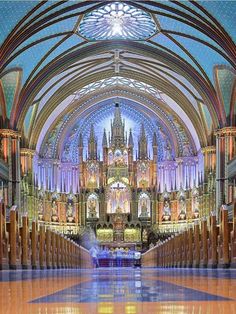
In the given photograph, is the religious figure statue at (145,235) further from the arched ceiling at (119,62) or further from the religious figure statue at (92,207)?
the arched ceiling at (119,62)

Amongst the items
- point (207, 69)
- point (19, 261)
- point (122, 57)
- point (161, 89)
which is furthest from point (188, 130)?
point (19, 261)

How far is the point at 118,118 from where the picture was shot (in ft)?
148

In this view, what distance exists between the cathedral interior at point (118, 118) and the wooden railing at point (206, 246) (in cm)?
34

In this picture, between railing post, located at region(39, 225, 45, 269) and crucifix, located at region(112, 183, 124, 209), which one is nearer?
railing post, located at region(39, 225, 45, 269)

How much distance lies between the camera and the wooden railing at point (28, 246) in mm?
13320

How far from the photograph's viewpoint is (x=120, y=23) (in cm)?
3155

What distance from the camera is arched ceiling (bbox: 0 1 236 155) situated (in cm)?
2595

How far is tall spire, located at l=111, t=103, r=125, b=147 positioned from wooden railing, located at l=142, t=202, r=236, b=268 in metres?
20.7

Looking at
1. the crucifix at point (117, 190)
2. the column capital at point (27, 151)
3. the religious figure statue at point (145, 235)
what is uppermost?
the column capital at point (27, 151)

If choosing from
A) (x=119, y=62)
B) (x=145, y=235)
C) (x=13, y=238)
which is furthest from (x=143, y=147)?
(x=13, y=238)

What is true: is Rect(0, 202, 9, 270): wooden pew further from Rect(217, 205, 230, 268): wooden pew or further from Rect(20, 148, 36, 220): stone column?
Rect(20, 148, 36, 220): stone column

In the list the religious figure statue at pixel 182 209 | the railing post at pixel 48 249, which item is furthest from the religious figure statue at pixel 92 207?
the railing post at pixel 48 249

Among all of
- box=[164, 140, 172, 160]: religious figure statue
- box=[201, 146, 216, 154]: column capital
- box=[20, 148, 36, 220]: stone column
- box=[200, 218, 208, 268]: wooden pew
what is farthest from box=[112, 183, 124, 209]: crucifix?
box=[200, 218, 208, 268]: wooden pew

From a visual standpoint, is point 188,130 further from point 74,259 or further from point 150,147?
point 74,259
